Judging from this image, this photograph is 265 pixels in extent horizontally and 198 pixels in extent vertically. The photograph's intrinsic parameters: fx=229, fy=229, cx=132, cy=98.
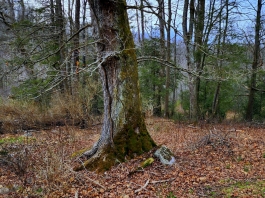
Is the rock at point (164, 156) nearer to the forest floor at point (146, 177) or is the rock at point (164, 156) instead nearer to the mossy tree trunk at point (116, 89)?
the forest floor at point (146, 177)

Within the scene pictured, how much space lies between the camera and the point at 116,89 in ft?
15.6

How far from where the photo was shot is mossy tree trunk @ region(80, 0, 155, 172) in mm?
4645

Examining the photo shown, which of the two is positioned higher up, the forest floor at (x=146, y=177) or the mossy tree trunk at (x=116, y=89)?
the mossy tree trunk at (x=116, y=89)

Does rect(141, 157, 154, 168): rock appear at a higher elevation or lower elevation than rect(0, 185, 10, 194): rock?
higher

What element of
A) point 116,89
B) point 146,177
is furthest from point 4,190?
point 116,89

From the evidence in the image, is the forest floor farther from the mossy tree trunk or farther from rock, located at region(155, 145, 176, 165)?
the mossy tree trunk

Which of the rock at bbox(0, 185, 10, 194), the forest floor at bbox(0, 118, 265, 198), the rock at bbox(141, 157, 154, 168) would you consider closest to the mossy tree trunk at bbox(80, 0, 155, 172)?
the forest floor at bbox(0, 118, 265, 198)

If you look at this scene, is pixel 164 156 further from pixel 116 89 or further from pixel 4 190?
pixel 4 190

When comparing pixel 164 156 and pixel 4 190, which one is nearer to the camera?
pixel 4 190

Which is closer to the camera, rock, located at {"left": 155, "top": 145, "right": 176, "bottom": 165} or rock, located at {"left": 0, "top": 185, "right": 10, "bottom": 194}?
rock, located at {"left": 0, "top": 185, "right": 10, "bottom": 194}

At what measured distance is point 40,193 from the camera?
3.60m

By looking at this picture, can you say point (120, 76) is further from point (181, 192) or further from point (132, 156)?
point (181, 192)

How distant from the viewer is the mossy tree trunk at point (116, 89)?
15.2 ft

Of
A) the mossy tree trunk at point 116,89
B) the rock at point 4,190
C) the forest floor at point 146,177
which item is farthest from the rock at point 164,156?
the rock at point 4,190
